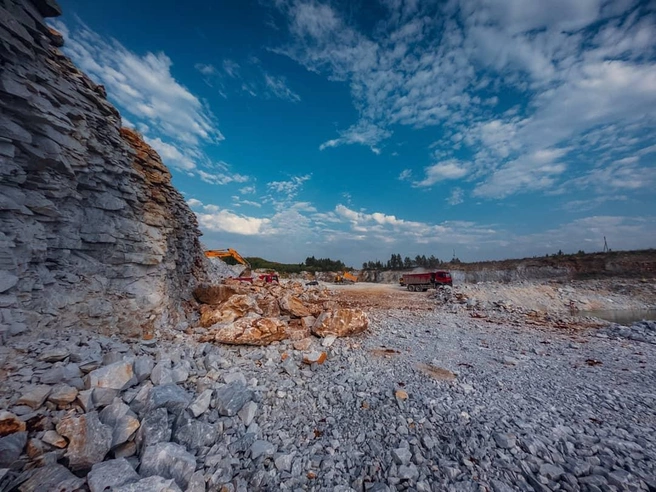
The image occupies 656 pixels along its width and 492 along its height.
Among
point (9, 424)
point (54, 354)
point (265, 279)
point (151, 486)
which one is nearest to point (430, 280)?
point (265, 279)

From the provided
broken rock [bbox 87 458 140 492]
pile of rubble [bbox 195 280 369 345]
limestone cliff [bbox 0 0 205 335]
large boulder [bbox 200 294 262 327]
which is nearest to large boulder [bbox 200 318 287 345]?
pile of rubble [bbox 195 280 369 345]

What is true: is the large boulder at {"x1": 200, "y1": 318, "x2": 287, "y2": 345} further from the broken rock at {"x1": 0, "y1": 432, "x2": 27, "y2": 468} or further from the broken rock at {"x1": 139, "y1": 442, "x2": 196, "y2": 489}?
the broken rock at {"x1": 0, "y1": 432, "x2": 27, "y2": 468}

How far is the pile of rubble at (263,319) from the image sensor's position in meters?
7.00

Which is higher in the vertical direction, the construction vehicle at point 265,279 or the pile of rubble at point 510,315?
the construction vehicle at point 265,279

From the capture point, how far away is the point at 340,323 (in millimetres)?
8594

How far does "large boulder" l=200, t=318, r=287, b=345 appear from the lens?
270 inches

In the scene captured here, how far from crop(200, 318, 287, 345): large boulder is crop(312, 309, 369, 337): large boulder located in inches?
55.0

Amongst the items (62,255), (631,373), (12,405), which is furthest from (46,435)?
(631,373)

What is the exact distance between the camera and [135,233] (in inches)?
272

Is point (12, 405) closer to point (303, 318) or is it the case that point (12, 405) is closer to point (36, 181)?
point (36, 181)

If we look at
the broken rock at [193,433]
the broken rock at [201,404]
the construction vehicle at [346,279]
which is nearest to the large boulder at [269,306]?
the broken rock at [201,404]

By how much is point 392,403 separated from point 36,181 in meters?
7.81

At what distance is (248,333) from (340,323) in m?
3.06

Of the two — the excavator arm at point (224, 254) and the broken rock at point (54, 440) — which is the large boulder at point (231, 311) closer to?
the broken rock at point (54, 440)
